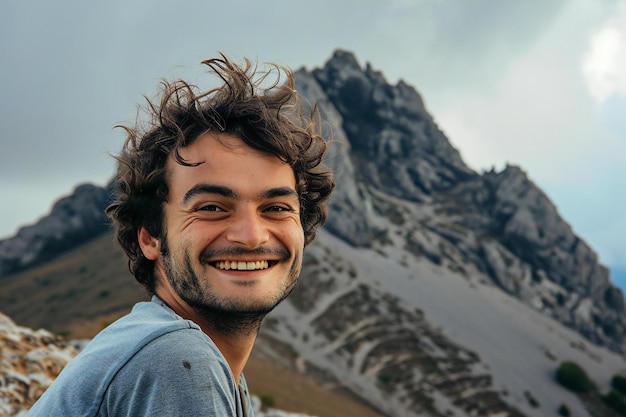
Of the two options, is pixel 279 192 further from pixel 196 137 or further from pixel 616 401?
pixel 616 401

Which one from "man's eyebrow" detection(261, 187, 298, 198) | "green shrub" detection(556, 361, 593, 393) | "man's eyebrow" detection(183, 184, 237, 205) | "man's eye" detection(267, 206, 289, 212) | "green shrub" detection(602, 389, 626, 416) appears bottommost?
"man's eyebrow" detection(183, 184, 237, 205)

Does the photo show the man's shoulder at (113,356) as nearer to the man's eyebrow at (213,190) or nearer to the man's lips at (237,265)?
the man's lips at (237,265)

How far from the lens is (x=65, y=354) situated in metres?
8.05

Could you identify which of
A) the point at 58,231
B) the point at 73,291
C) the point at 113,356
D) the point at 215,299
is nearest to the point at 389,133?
the point at 58,231

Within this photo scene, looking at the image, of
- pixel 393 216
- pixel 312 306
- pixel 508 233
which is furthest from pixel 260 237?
pixel 508 233

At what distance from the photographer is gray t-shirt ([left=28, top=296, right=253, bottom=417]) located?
231 centimetres

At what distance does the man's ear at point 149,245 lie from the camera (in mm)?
3564

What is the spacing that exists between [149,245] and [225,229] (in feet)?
2.41

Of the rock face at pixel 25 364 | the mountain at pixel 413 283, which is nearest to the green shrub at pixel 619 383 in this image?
the mountain at pixel 413 283

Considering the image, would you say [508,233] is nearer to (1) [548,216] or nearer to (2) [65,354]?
(1) [548,216]

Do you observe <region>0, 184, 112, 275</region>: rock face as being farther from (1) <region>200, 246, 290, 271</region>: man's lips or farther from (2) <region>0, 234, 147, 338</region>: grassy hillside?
(1) <region>200, 246, 290, 271</region>: man's lips

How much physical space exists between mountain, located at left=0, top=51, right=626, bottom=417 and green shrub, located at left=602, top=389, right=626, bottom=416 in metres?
1.59

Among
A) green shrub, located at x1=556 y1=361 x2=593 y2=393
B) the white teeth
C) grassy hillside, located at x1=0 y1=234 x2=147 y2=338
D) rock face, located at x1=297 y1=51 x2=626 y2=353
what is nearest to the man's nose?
the white teeth

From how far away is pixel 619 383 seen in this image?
90.6 metres
